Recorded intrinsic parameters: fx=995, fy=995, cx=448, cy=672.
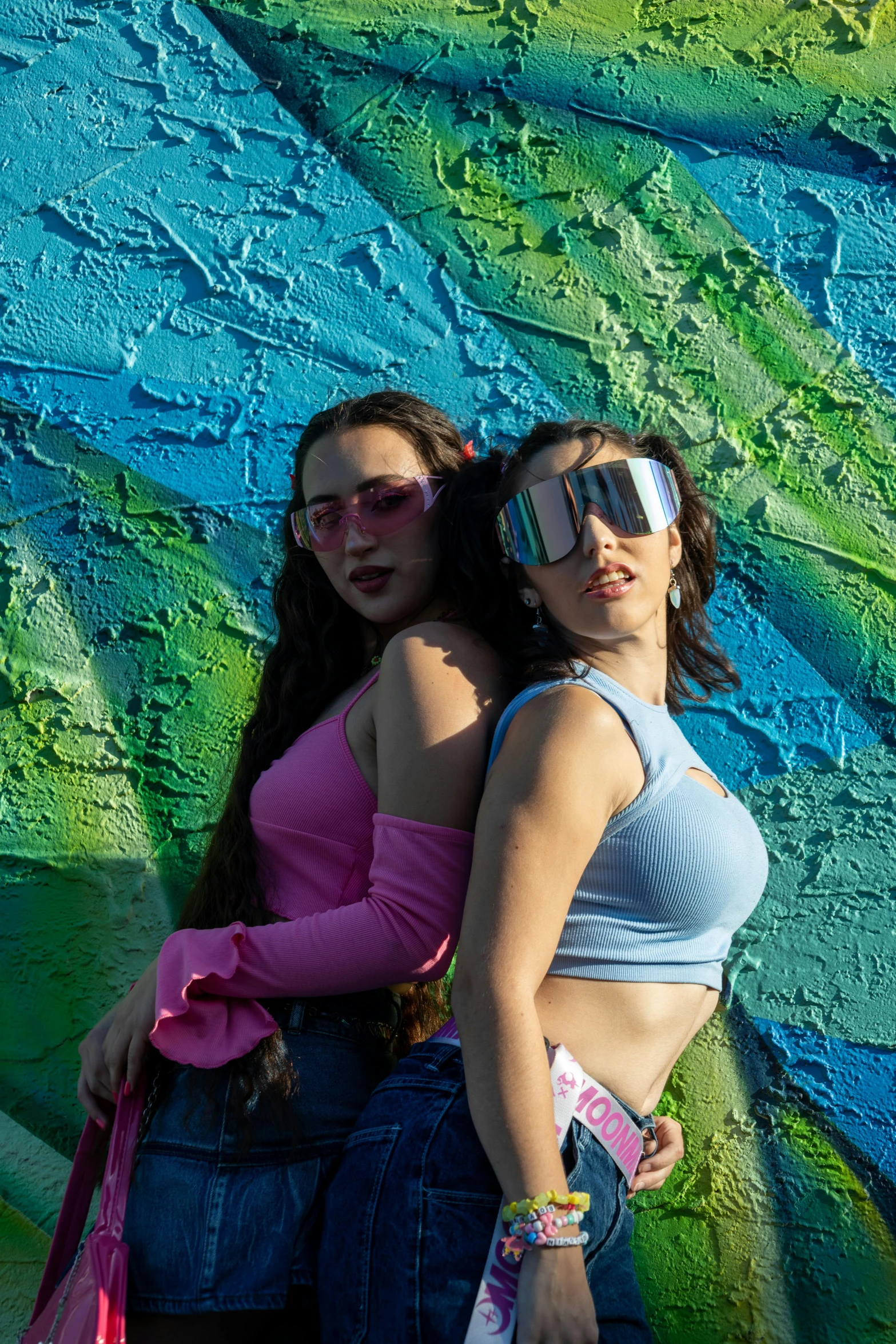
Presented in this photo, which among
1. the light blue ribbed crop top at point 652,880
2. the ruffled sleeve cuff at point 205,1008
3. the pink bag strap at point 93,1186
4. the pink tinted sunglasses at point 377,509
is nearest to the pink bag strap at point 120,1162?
the pink bag strap at point 93,1186

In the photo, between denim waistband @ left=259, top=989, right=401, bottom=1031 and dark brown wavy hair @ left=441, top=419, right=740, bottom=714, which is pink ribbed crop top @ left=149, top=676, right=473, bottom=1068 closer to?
denim waistband @ left=259, top=989, right=401, bottom=1031

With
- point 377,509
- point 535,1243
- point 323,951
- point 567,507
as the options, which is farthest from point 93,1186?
point 567,507

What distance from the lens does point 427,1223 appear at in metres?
1.30

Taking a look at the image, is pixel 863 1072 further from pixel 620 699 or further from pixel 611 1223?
pixel 620 699

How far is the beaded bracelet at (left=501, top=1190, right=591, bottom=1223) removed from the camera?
1233 mm

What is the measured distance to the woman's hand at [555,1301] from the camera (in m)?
1.20

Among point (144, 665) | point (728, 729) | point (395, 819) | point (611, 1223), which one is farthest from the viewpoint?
point (144, 665)

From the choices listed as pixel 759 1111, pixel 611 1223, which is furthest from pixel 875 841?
pixel 611 1223

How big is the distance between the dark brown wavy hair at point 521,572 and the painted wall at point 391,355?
0.70 feet

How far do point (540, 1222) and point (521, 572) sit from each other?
3.36 ft

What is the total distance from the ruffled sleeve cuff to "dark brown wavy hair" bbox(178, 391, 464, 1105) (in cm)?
18

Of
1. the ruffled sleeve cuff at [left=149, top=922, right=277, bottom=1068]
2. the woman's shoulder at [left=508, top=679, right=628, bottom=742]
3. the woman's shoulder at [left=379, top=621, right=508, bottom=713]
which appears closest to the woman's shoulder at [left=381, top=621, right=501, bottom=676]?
the woman's shoulder at [left=379, top=621, right=508, bottom=713]

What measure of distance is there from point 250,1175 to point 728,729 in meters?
1.35

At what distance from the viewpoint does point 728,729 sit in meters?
2.23
